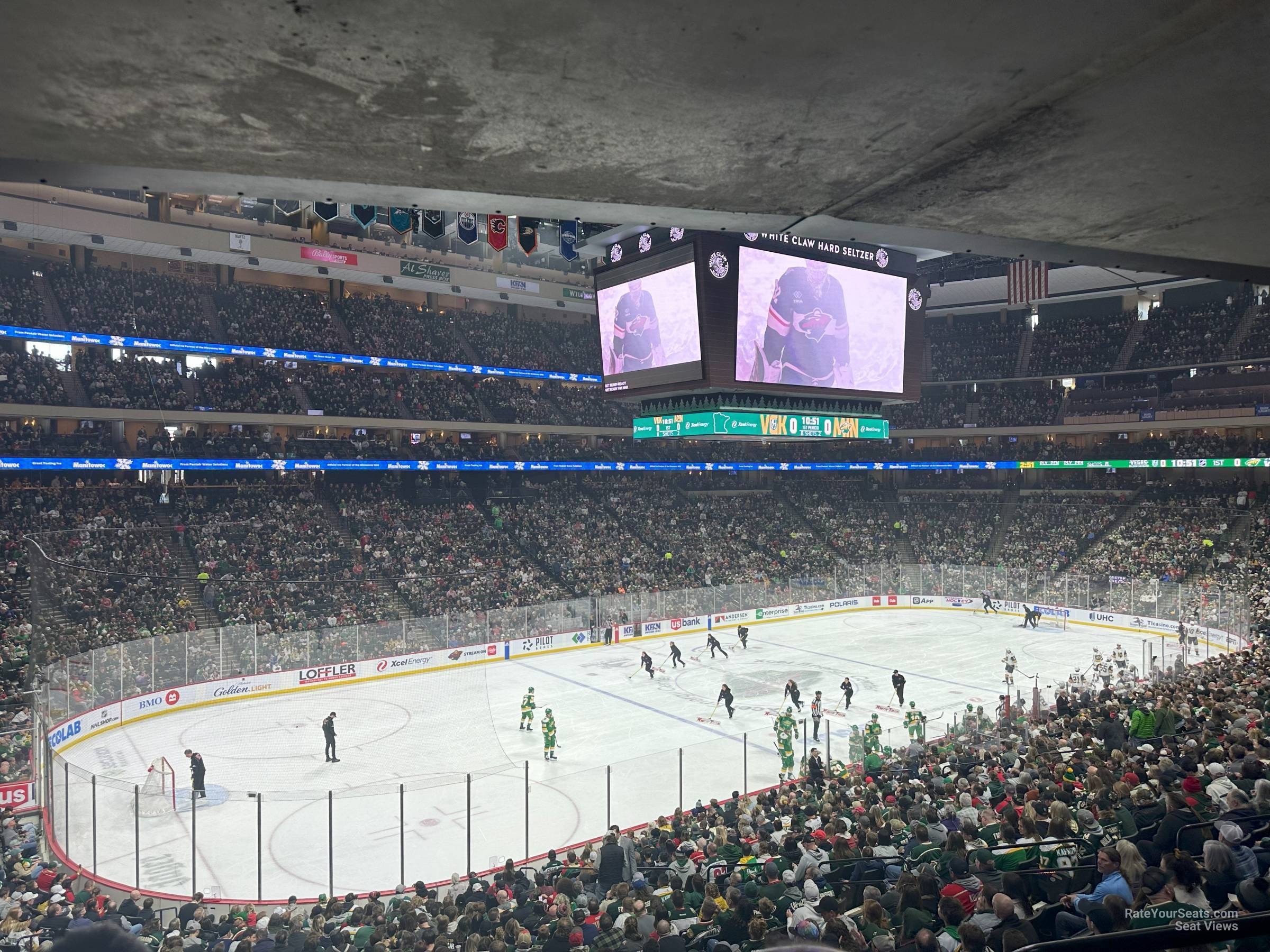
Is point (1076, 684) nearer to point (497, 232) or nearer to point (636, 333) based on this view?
point (636, 333)

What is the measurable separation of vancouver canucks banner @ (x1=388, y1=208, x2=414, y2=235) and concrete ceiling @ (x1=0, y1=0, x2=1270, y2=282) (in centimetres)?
767

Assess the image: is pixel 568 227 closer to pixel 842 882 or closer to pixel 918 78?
pixel 842 882

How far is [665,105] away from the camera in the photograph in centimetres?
329

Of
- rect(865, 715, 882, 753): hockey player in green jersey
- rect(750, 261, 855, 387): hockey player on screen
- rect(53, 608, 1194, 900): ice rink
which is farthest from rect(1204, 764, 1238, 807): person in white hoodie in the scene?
rect(750, 261, 855, 387): hockey player on screen

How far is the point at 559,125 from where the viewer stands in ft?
11.4

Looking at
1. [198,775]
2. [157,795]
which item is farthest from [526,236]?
[198,775]

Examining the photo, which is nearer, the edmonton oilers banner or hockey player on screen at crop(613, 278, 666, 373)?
hockey player on screen at crop(613, 278, 666, 373)

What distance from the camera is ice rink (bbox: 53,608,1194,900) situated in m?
13.1

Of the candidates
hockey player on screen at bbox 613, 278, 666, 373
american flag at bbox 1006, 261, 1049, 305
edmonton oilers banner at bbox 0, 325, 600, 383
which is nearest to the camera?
hockey player on screen at bbox 613, 278, 666, 373

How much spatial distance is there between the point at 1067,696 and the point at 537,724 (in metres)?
12.9

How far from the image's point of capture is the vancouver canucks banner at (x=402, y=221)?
458 inches

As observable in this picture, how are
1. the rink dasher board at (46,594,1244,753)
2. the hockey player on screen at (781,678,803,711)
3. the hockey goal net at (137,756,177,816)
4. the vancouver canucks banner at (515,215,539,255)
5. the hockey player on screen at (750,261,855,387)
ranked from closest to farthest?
the vancouver canucks banner at (515,215,539,255), the hockey goal net at (137,756,177,816), the rink dasher board at (46,594,1244,753), the hockey player on screen at (781,678,803,711), the hockey player on screen at (750,261,855,387)

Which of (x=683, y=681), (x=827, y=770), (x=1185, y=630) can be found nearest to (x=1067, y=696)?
(x=827, y=770)

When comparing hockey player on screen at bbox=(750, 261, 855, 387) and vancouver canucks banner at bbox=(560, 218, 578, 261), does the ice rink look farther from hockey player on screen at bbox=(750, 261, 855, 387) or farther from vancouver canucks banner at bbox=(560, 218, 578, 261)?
vancouver canucks banner at bbox=(560, 218, 578, 261)
